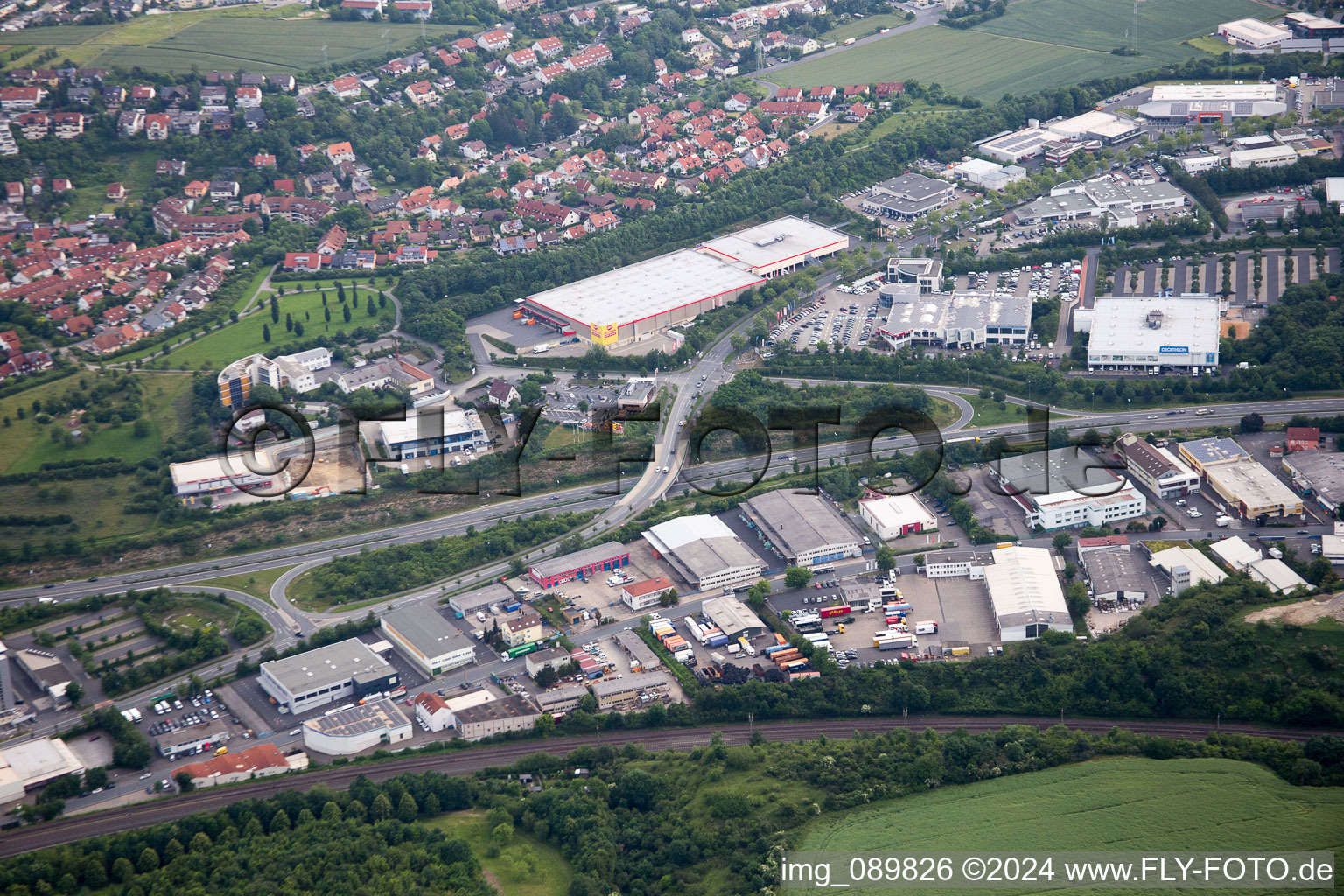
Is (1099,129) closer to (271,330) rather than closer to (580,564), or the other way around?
(271,330)

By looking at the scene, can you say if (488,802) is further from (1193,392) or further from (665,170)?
(665,170)

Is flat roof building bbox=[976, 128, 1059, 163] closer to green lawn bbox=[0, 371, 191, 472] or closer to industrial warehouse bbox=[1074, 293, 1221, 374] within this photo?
industrial warehouse bbox=[1074, 293, 1221, 374]

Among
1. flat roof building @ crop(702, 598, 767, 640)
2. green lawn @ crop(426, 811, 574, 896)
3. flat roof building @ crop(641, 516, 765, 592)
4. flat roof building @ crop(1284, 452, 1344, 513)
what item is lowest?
green lawn @ crop(426, 811, 574, 896)

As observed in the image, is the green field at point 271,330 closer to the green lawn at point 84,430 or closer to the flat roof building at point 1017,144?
the green lawn at point 84,430

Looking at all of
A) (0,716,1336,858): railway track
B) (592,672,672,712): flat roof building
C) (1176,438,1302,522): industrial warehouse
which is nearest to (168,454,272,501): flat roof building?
(0,716,1336,858): railway track

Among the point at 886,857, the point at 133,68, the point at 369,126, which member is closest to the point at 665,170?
the point at 369,126

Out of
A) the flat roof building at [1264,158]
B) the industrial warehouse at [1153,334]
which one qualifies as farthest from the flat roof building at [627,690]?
the flat roof building at [1264,158]

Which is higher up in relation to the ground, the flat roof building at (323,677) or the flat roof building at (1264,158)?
the flat roof building at (1264,158)
